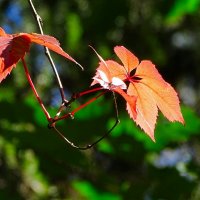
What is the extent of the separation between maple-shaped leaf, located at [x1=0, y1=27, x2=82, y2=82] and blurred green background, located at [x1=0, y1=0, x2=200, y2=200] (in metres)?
0.54

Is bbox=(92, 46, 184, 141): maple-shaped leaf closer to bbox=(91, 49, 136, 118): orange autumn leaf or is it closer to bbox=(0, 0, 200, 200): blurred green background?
bbox=(91, 49, 136, 118): orange autumn leaf

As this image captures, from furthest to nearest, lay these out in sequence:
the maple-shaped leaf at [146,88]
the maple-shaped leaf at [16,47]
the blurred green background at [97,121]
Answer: the blurred green background at [97,121]
the maple-shaped leaf at [146,88]
the maple-shaped leaf at [16,47]

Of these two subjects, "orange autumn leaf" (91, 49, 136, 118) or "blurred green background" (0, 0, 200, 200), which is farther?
"blurred green background" (0, 0, 200, 200)

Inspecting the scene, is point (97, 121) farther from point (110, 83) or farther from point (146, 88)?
point (110, 83)

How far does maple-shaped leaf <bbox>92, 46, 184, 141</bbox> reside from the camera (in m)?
0.98

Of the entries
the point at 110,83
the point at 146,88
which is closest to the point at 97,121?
the point at 146,88

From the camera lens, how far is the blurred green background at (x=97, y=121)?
202cm

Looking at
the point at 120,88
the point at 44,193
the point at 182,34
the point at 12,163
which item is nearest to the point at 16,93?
the point at 12,163

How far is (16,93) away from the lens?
304cm

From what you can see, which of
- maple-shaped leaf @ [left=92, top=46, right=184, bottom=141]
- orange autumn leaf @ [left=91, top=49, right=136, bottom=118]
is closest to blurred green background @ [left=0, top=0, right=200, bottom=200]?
maple-shaped leaf @ [left=92, top=46, right=184, bottom=141]

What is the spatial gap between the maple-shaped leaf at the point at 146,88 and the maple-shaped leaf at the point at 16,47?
6.3 inches

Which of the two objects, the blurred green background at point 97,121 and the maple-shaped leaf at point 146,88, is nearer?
the maple-shaped leaf at point 146,88

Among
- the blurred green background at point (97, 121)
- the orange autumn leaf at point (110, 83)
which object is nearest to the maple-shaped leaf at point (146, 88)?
the orange autumn leaf at point (110, 83)

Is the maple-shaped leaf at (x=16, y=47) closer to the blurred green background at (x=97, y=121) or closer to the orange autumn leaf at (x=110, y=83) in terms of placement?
the orange autumn leaf at (x=110, y=83)
